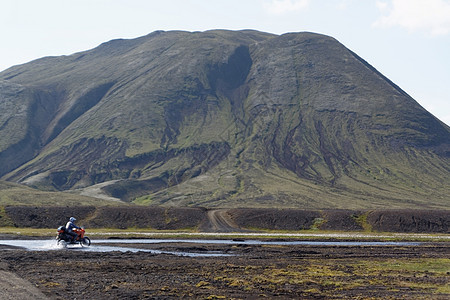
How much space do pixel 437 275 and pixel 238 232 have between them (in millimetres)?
60203

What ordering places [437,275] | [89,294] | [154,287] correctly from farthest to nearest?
[437,275]
[154,287]
[89,294]

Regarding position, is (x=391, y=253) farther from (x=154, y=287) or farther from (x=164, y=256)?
(x=154, y=287)

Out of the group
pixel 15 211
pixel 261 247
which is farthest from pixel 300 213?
pixel 15 211

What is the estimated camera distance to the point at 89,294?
33438 millimetres

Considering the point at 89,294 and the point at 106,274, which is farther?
the point at 106,274

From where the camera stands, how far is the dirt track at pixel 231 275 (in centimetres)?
3503

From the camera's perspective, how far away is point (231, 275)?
43.2 metres

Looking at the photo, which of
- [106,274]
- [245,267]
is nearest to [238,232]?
[245,267]

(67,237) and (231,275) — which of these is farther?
(67,237)

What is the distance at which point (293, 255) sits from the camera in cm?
6266

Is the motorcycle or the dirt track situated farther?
the motorcycle

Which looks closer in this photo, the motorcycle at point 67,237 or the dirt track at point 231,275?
the dirt track at point 231,275

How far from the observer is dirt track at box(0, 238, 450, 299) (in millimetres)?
35031

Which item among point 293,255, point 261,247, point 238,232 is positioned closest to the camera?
point 293,255
